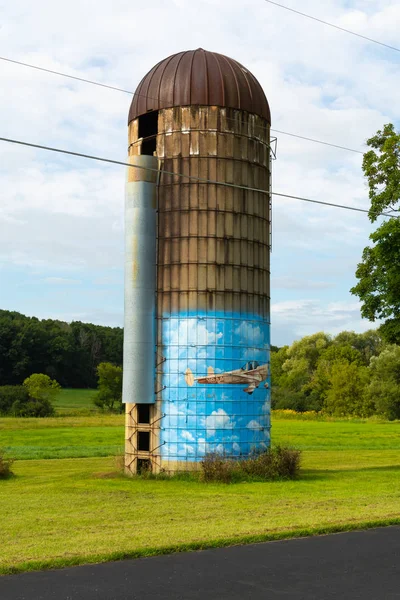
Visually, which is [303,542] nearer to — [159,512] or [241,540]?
[241,540]

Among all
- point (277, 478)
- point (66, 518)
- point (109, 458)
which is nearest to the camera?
point (66, 518)

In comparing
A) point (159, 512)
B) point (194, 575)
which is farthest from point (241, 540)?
point (159, 512)

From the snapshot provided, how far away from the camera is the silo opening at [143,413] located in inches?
1184

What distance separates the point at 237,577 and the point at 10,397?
3561 inches

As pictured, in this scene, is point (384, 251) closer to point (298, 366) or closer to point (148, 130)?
point (148, 130)

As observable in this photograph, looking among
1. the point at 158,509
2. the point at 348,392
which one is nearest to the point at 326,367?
the point at 348,392

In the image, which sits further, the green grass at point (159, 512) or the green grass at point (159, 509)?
the green grass at point (159, 509)

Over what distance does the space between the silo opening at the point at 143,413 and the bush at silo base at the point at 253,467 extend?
3.26 meters

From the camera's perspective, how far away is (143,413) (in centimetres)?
3033

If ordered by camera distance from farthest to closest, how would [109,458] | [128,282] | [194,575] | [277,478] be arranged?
[109,458] → [128,282] → [277,478] → [194,575]

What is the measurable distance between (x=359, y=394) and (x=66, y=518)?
296ft

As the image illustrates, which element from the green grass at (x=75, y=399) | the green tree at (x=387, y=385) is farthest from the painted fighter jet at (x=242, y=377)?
the green grass at (x=75, y=399)

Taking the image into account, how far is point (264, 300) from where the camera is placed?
102 ft

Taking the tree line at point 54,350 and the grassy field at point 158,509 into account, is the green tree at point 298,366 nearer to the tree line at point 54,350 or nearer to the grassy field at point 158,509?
the tree line at point 54,350
